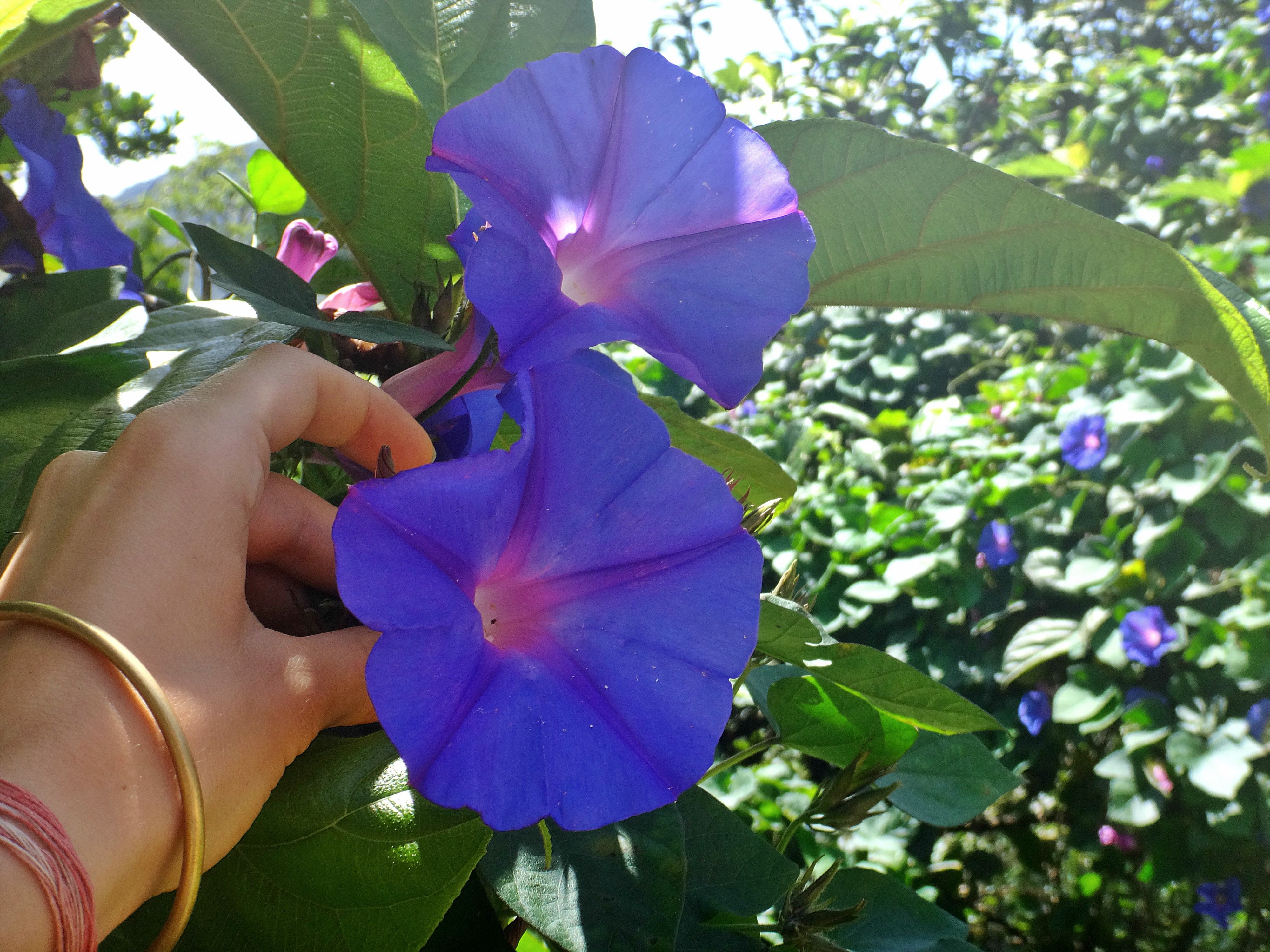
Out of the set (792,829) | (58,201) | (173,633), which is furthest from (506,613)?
(58,201)

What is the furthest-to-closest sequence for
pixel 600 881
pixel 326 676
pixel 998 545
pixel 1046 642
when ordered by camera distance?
1. pixel 998 545
2. pixel 1046 642
3. pixel 600 881
4. pixel 326 676

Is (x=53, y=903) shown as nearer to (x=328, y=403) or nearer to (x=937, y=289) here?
(x=328, y=403)

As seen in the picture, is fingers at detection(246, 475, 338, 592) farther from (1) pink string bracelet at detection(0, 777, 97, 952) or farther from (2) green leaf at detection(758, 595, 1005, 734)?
(2) green leaf at detection(758, 595, 1005, 734)

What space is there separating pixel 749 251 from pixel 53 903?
398 mm

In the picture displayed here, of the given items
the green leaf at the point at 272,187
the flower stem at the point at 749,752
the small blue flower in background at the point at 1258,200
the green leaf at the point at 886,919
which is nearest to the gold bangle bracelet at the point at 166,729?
the flower stem at the point at 749,752

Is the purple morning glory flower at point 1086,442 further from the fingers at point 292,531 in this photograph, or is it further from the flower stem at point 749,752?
the fingers at point 292,531

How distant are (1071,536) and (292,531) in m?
2.28

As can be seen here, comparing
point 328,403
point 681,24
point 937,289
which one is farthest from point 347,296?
point 681,24

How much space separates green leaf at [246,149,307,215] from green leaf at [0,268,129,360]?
233mm

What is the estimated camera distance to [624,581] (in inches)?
15.9

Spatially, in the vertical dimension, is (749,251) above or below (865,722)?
above

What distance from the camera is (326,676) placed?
41cm

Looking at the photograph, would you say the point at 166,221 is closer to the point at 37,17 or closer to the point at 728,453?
the point at 37,17

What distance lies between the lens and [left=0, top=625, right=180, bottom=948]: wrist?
32 cm
